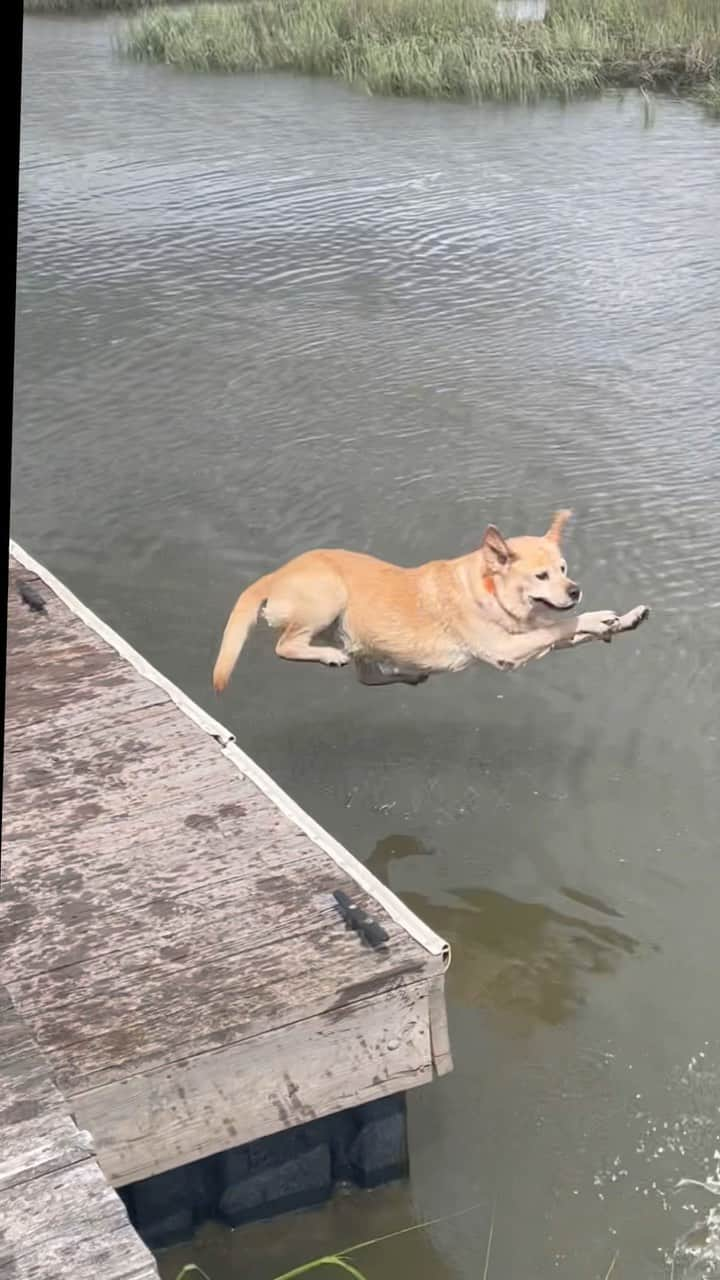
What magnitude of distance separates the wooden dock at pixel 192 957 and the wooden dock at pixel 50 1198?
73cm

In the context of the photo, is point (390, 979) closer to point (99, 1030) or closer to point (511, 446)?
point (99, 1030)

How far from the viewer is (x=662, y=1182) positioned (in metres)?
3.97

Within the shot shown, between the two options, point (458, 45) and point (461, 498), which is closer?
point (461, 498)

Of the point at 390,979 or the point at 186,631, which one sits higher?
the point at 390,979

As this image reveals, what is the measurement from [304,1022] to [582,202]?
30.4ft

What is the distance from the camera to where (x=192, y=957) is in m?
3.53

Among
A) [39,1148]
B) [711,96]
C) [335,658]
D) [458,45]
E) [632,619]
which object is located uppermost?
[39,1148]

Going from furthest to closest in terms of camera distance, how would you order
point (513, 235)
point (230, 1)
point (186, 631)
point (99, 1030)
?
point (230, 1) < point (513, 235) < point (186, 631) < point (99, 1030)

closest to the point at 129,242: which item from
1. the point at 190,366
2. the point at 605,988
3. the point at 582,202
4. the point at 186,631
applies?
the point at 190,366

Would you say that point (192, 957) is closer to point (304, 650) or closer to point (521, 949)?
point (521, 949)

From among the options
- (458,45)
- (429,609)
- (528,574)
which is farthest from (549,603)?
(458,45)

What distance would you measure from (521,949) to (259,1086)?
5.46 feet

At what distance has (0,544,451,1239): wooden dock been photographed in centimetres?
326

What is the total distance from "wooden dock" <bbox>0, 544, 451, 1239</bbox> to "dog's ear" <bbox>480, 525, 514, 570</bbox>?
42.5 inches
